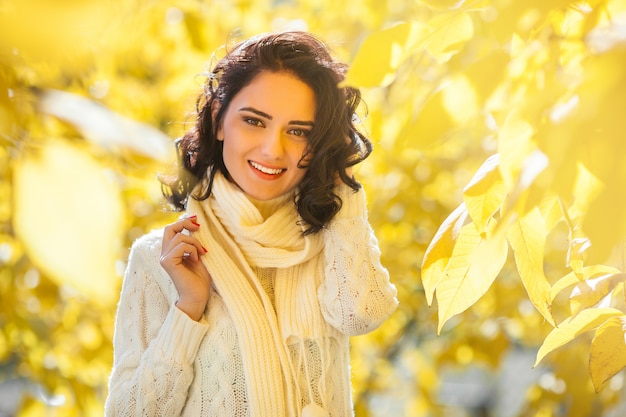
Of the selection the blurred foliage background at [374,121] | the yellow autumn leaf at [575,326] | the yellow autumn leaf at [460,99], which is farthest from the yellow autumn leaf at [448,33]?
the yellow autumn leaf at [575,326]

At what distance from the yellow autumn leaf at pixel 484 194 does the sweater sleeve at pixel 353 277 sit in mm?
770

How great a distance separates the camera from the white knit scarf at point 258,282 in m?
1.38

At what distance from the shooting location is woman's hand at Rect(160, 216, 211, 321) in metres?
1.39

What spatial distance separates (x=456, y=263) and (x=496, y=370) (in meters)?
1.72

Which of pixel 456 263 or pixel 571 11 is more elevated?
pixel 571 11

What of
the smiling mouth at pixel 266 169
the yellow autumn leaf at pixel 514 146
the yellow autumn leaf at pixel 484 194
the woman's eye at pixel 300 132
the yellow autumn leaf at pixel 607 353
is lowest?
the smiling mouth at pixel 266 169

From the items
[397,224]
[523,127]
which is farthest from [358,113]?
[523,127]

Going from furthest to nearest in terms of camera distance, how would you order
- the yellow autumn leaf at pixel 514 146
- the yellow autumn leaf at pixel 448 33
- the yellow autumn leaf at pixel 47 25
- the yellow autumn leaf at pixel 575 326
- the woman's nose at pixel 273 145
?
the woman's nose at pixel 273 145
the yellow autumn leaf at pixel 575 326
the yellow autumn leaf at pixel 448 33
the yellow autumn leaf at pixel 514 146
the yellow autumn leaf at pixel 47 25

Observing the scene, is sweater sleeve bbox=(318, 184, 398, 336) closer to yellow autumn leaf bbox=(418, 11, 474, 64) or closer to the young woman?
the young woman

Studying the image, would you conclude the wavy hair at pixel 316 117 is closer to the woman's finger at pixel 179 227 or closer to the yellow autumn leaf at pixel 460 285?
the woman's finger at pixel 179 227

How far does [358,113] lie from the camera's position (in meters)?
1.63

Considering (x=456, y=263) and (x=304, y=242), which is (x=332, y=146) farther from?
(x=456, y=263)

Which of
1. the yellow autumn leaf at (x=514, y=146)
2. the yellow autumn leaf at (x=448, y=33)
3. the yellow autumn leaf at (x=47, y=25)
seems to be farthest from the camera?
the yellow autumn leaf at (x=448, y=33)

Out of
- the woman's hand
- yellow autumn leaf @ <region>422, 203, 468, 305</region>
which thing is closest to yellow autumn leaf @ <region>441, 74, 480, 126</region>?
yellow autumn leaf @ <region>422, 203, 468, 305</region>
